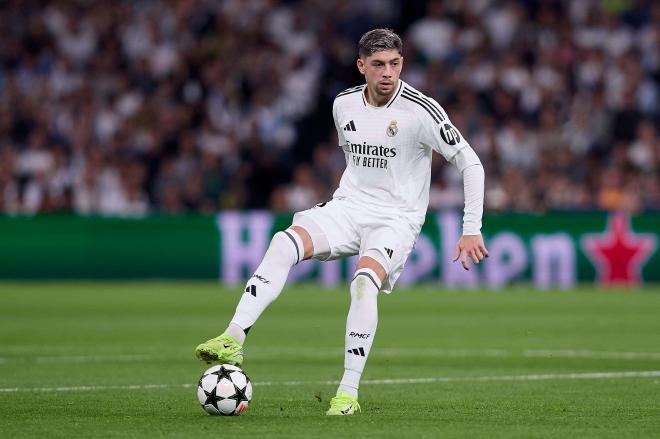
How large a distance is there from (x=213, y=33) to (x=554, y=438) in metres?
20.3

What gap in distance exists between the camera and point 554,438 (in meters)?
6.73

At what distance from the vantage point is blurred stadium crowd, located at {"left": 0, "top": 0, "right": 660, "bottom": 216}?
77.0 ft

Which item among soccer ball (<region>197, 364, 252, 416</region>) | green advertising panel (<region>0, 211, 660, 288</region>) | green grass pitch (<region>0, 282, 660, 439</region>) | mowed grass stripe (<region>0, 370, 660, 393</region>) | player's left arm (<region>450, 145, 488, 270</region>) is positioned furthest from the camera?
green advertising panel (<region>0, 211, 660, 288</region>)

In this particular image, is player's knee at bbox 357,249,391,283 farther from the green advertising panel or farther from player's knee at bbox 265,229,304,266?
the green advertising panel

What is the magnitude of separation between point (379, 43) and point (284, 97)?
1735 cm

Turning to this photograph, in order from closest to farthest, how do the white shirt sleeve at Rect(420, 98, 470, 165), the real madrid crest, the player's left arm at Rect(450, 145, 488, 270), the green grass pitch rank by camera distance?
1. the green grass pitch
2. the player's left arm at Rect(450, 145, 488, 270)
3. the white shirt sleeve at Rect(420, 98, 470, 165)
4. the real madrid crest

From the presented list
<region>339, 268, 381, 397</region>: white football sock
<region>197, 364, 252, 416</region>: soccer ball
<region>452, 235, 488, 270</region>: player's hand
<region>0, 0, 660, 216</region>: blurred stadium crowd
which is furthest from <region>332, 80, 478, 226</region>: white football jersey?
<region>0, 0, 660, 216</region>: blurred stadium crowd

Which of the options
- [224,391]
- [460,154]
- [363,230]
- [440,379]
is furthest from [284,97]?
[224,391]

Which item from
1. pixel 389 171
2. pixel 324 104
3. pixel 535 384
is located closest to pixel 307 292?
pixel 324 104

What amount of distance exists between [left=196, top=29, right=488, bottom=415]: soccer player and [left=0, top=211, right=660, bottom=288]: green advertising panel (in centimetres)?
1350

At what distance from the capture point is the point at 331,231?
8.31 m

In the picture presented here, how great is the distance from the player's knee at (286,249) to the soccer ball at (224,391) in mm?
793

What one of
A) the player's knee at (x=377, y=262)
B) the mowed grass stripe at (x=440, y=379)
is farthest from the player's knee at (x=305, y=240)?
the mowed grass stripe at (x=440, y=379)

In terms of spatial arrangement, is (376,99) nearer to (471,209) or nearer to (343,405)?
(471,209)
